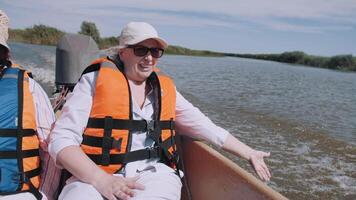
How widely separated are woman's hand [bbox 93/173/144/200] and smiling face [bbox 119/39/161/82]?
1.94 ft

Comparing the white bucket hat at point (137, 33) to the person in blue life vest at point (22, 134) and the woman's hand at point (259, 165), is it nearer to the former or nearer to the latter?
the person in blue life vest at point (22, 134)

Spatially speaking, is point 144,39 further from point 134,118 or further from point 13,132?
point 13,132

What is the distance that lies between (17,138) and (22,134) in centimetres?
3

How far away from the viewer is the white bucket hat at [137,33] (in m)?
1.80

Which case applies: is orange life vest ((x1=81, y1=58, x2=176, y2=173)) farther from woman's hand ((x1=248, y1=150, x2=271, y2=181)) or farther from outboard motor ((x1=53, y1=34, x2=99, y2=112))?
outboard motor ((x1=53, y1=34, x2=99, y2=112))

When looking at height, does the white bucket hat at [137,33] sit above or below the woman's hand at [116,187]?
above

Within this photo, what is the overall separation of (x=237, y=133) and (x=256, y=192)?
166 inches

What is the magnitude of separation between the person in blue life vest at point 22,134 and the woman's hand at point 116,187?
0.39 meters

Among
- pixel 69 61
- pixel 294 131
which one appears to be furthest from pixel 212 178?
pixel 294 131

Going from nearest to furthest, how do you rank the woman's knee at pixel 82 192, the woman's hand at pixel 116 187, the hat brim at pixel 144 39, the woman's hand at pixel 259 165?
the woman's hand at pixel 116 187 < the woman's knee at pixel 82 192 < the hat brim at pixel 144 39 < the woman's hand at pixel 259 165

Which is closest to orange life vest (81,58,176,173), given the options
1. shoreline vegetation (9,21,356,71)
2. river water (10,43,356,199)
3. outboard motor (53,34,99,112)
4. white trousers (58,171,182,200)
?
white trousers (58,171,182,200)

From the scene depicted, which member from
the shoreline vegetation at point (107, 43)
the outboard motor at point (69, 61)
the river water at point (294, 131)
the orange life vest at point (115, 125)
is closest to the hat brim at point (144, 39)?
the orange life vest at point (115, 125)

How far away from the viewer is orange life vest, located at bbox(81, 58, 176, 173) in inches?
68.3

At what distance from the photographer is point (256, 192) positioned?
169cm
